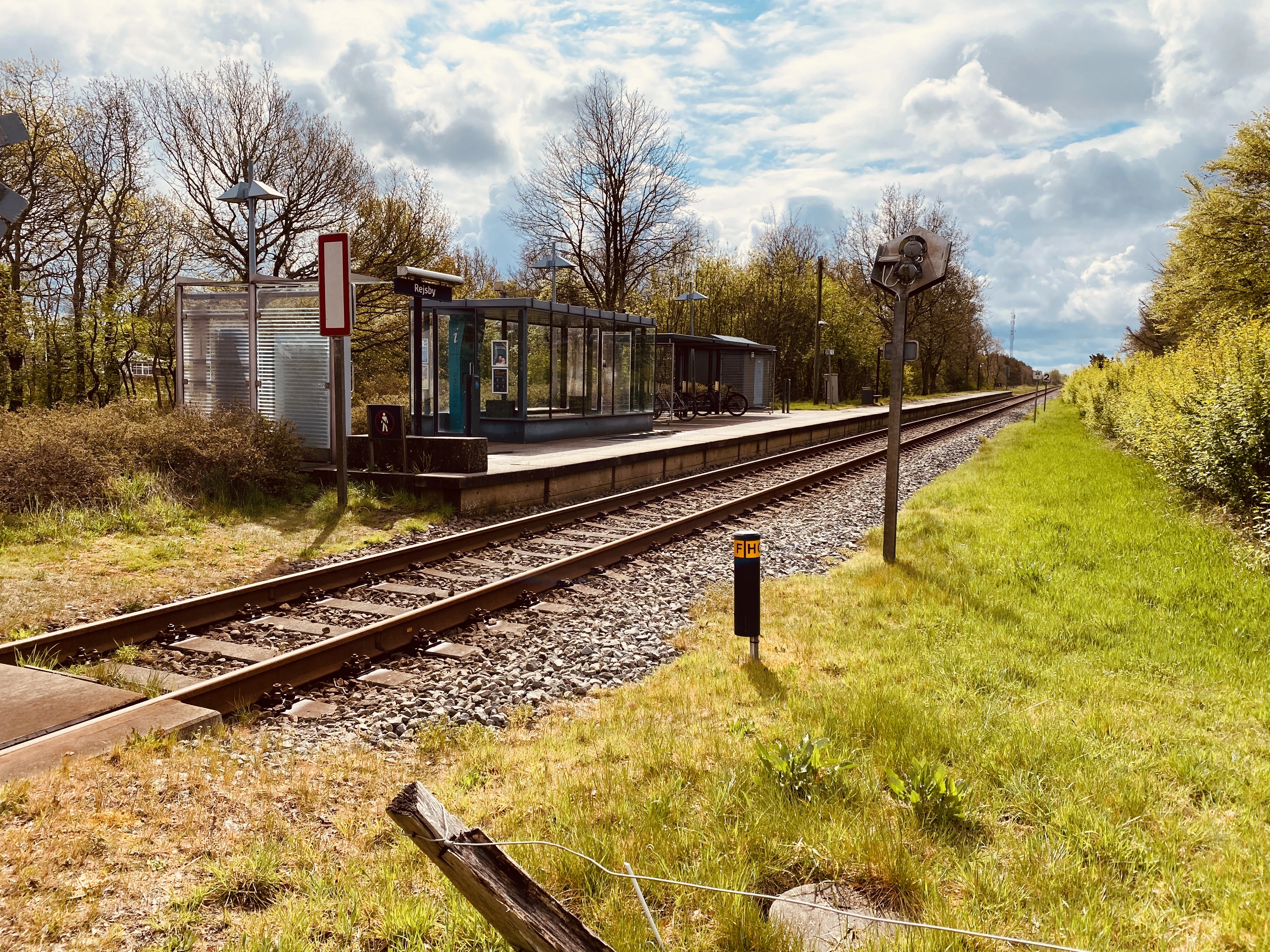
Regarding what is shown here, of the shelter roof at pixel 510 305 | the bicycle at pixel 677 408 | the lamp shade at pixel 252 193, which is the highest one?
the lamp shade at pixel 252 193

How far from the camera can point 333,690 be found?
5.26 m

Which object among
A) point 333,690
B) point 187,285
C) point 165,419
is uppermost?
point 187,285

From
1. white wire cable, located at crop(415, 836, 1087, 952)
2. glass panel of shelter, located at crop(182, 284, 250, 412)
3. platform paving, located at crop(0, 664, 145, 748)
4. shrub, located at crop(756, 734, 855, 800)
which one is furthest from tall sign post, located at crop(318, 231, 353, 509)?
white wire cable, located at crop(415, 836, 1087, 952)

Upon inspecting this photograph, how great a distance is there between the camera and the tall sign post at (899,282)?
8.00m

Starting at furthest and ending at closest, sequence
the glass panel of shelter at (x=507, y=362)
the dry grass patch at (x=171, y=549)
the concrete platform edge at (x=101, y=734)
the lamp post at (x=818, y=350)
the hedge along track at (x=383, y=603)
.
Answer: the lamp post at (x=818, y=350)
the glass panel of shelter at (x=507, y=362)
the dry grass patch at (x=171, y=549)
the hedge along track at (x=383, y=603)
the concrete platform edge at (x=101, y=734)

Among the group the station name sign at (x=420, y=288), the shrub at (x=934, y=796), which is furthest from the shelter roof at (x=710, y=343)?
the shrub at (x=934, y=796)

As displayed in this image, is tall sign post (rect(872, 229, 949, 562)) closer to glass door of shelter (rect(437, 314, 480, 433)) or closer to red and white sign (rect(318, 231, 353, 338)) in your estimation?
red and white sign (rect(318, 231, 353, 338))

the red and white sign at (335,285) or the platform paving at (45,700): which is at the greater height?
the red and white sign at (335,285)

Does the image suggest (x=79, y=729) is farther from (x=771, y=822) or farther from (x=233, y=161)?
(x=233, y=161)

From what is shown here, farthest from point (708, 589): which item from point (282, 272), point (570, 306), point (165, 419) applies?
point (282, 272)

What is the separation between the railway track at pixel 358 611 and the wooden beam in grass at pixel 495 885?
8.94 feet

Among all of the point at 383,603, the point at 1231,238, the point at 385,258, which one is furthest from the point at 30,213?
the point at 1231,238

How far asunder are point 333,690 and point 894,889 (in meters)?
3.55

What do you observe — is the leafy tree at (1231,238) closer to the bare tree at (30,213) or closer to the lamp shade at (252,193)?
the lamp shade at (252,193)
